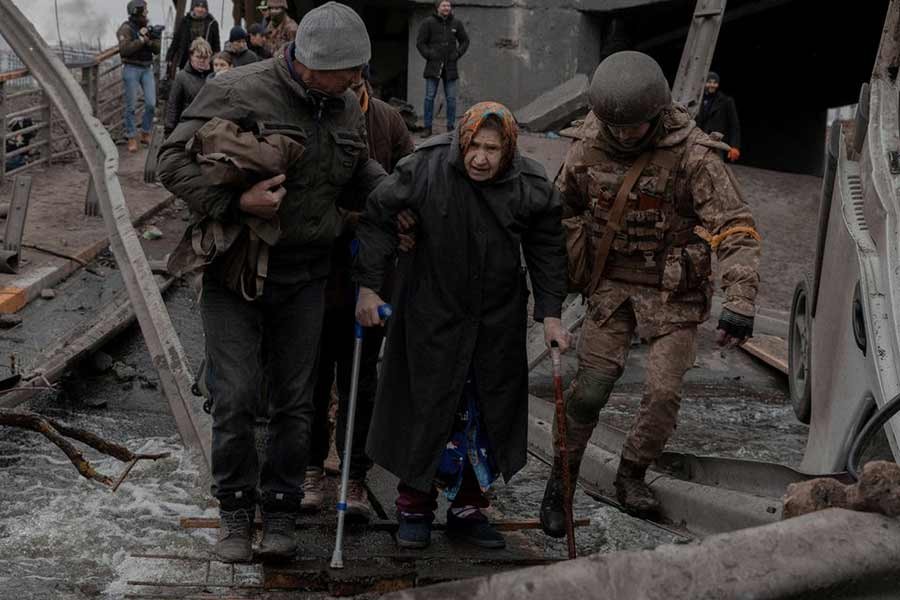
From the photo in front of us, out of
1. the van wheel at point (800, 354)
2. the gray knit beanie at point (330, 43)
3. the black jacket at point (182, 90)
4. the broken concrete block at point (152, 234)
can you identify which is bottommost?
the broken concrete block at point (152, 234)

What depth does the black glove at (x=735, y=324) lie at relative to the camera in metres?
5.09

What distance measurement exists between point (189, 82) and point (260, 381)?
805cm

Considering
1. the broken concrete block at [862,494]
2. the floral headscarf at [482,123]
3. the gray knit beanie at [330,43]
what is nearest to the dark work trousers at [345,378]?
the floral headscarf at [482,123]

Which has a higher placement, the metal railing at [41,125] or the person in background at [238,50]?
the person in background at [238,50]

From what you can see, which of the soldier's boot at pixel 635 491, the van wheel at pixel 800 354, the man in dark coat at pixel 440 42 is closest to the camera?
the soldier's boot at pixel 635 491

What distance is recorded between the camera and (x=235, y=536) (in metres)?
4.97

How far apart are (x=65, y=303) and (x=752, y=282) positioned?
6397 mm

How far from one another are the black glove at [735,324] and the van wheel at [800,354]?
2406 mm

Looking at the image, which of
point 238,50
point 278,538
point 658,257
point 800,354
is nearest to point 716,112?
point 238,50

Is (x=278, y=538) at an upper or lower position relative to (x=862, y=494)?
lower

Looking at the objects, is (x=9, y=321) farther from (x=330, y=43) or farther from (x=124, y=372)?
(x=330, y=43)

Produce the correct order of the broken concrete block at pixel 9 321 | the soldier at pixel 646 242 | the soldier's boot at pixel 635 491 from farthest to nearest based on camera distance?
the broken concrete block at pixel 9 321 → the soldier's boot at pixel 635 491 → the soldier at pixel 646 242

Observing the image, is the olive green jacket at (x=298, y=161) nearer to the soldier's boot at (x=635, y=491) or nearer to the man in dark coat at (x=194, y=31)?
the soldier's boot at (x=635, y=491)

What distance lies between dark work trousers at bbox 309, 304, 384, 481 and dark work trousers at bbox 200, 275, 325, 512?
19.8 inches
